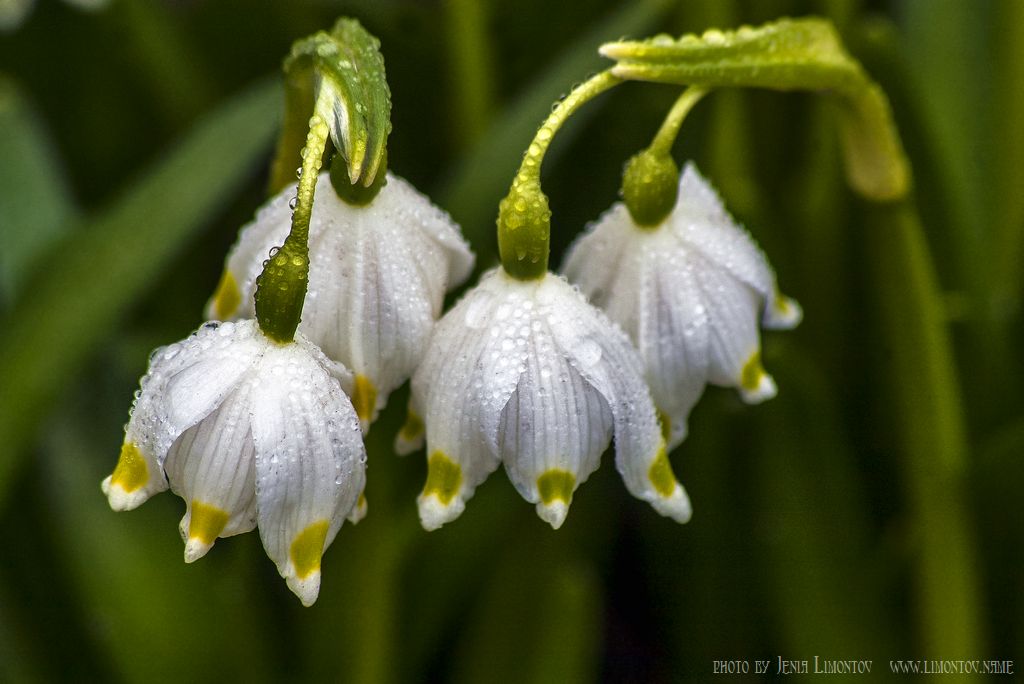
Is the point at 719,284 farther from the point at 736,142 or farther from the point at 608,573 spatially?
the point at 608,573

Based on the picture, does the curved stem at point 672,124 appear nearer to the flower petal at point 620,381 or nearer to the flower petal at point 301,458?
the flower petal at point 620,381

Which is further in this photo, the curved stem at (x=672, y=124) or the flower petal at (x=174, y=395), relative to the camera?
the curved stem at (x=672, y=124)

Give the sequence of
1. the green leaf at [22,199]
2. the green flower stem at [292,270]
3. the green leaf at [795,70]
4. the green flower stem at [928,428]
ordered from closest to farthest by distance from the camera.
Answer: the green flower stem at [292,270] → the green leaf at [795,70] → the green flower stem at [928,428] → the green leaf at [22,199]

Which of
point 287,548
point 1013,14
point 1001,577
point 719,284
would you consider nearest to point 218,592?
point 287,548

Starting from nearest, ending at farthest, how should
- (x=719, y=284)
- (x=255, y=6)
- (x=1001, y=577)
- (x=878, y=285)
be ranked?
1. (x=719, y=284)
2. (x=878, y=285)
3. (x=1001, y=577)
4. (x=255, y=6)

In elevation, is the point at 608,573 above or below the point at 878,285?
below

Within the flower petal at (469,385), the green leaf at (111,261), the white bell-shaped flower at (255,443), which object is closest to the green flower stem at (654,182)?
the flower petal at (469,385)

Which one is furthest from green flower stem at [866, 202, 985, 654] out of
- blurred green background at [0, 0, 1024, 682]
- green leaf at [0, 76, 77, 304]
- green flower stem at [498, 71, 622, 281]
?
green leaf at [0, 76, 77, 304]
